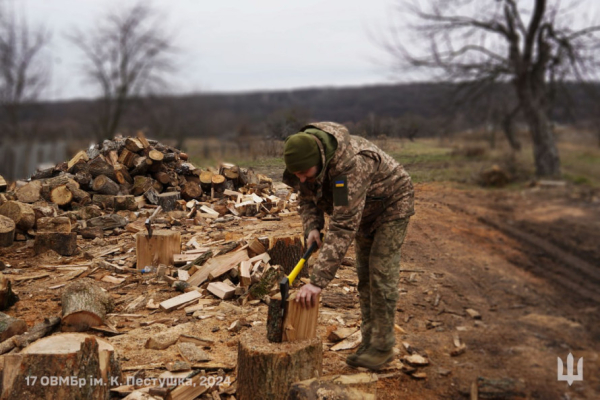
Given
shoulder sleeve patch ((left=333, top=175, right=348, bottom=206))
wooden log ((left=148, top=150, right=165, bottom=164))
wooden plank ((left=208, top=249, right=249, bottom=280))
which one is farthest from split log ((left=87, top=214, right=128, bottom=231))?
shoulder sleeve patch ((left=333, top=175, right=348, bottom=206))

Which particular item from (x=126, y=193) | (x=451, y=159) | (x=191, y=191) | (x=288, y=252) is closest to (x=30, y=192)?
(x=126, y=193)

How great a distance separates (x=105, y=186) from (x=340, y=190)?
19.1 feet

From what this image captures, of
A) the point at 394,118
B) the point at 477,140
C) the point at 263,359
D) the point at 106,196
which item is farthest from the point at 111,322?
the point at 477,140

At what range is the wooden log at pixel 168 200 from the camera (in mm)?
7379

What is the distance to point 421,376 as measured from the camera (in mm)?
3566

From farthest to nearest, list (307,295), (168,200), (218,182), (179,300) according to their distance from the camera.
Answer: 1. (218,182)
2. (168,200)
3. (179,300)
4. (307,295)

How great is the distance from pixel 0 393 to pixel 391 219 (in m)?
2.52

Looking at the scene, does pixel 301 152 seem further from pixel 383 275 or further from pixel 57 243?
pixel 57 243

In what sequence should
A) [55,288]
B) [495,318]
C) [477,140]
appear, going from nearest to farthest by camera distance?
[55,288] → [495,318] → [477,140]

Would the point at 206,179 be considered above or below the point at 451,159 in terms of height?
below

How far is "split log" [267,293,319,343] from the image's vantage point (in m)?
2.89

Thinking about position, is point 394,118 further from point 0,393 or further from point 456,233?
point 0,393

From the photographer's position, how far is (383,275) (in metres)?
3.27

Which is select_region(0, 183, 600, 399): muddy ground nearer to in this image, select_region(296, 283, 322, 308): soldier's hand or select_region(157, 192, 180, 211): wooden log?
select_region(296, 283, 322, 308): soldier's hand
